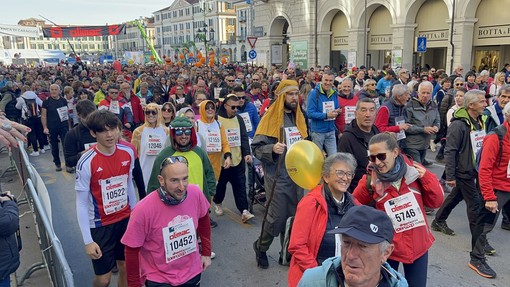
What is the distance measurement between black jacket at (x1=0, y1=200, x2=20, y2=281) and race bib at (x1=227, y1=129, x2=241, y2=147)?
3429 mm

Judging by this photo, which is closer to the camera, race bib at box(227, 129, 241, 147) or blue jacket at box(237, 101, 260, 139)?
race bib at box(227, 129, 241, 147)

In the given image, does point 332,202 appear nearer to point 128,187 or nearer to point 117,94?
point 128,187

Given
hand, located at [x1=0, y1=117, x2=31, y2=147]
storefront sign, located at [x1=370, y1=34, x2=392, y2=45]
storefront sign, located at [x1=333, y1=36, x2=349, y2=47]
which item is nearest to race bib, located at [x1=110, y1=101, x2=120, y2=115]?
hand, located at [x1=0, y1=117, x2=31, y2=147]

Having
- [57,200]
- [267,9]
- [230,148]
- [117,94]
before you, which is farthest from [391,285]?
[267,9]

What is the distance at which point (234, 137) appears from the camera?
621 centimetres

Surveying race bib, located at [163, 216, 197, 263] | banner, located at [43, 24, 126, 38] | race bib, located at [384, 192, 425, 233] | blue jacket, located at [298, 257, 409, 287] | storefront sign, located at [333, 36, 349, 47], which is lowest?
race bib, located at [163, 216, 197, 263]

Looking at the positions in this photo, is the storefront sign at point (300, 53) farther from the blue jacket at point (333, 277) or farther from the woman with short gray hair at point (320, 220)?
the blue jacket at point (333, 277)

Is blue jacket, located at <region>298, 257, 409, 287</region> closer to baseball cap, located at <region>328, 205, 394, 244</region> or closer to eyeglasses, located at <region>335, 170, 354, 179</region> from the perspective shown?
baseball cap, located at <region>328, 205, 394, 244</region>

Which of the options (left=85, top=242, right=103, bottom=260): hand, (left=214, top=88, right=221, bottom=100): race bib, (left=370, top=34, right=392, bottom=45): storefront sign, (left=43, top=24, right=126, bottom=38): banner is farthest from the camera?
(left=43, top=24, right=126, bottom=38): banner

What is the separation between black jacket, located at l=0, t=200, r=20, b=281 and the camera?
2.91m

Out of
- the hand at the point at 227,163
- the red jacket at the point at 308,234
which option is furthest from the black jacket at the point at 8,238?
the hand at the point at 227,163

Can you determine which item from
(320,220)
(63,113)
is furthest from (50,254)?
(63,113)

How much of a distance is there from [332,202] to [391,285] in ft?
3.30

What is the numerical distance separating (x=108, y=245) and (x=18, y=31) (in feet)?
91.3
